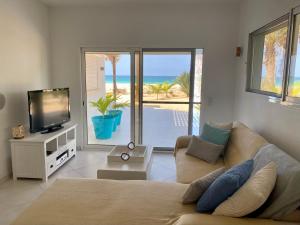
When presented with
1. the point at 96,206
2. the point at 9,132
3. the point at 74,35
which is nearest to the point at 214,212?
the point at 96,206

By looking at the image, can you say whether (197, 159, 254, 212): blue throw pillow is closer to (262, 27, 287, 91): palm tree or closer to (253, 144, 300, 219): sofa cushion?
(253, 144, 300, 219): sofa cushion

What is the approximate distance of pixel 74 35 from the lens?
4594 millimetres

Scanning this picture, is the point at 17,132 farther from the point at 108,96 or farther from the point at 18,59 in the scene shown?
the point at 108,96

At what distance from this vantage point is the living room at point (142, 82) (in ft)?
9.32

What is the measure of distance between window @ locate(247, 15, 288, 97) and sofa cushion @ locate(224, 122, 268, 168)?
1.82 ft

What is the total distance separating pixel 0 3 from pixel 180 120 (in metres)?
3.42

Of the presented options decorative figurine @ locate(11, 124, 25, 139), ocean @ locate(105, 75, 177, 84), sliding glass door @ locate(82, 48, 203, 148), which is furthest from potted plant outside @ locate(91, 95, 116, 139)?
decorative figurine @ locate(11, 124, 25, 139)

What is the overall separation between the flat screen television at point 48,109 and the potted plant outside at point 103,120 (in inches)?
26.6

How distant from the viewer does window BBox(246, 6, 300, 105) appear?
2.40 metres

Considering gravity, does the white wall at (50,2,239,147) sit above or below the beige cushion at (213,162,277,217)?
above

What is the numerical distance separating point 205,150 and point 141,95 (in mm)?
2015

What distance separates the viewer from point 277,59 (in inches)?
113

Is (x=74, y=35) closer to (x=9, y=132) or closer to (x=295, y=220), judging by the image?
(x=9, y=132)

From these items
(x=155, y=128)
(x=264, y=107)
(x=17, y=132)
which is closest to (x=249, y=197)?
(x=264, y=107)
